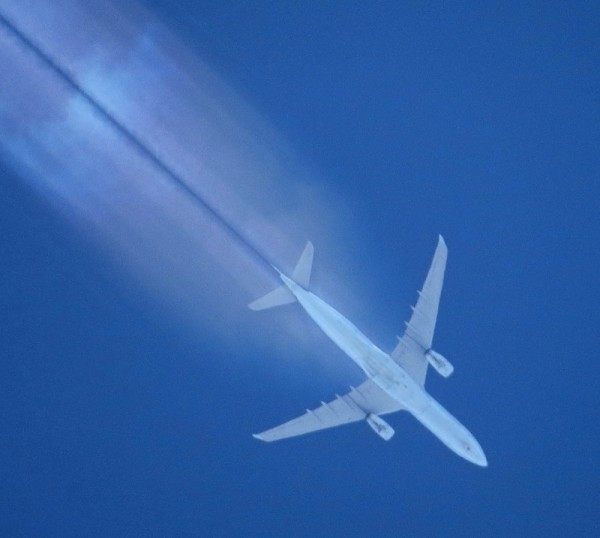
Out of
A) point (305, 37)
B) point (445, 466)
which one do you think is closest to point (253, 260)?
point (305, 37)

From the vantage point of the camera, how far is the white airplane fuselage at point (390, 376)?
27.9m

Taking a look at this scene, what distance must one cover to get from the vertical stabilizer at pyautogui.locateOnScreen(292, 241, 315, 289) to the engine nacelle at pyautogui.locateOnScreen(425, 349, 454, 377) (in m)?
5.83

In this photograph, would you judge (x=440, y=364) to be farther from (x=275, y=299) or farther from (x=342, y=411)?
(x=275, y=299)

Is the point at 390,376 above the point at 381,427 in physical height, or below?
above

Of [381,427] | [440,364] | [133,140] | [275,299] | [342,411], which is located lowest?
[381,427]

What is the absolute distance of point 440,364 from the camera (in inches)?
1123

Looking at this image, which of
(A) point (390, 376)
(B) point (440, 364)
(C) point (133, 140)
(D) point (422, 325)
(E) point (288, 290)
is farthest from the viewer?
(C) point (133, 140)

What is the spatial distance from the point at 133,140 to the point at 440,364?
16.3 m

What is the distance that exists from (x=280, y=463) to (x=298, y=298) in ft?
25.4

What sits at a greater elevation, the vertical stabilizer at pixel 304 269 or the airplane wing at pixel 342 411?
the vertical stabilizer at pixel 304 269

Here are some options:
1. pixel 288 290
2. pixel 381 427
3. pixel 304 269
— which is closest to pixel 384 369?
pixel 381 427

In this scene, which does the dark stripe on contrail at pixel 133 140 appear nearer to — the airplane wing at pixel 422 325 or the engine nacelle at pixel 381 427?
the airplane wing at pixel 422 325

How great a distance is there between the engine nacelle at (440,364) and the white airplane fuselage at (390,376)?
1082 mm

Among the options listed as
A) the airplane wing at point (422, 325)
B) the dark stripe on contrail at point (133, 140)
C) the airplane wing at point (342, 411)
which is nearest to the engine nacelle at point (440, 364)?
the airplane wing at point (422, 325)
